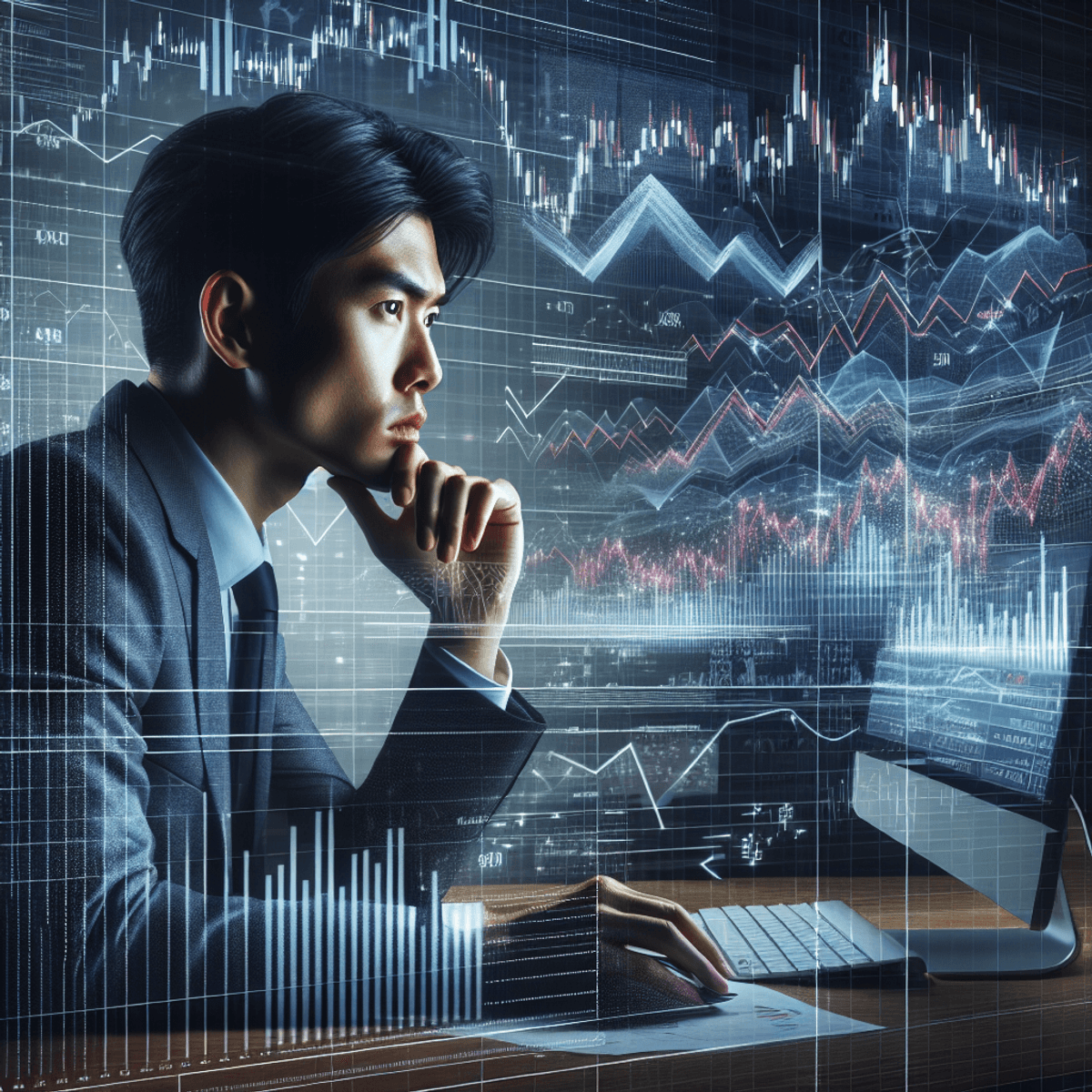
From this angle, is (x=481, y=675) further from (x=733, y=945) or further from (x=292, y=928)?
(x=733, y=945)

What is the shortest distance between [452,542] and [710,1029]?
3.09 feet

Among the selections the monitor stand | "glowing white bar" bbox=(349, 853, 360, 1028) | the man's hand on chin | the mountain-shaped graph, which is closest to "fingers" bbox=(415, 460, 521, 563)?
the man's hand on chin

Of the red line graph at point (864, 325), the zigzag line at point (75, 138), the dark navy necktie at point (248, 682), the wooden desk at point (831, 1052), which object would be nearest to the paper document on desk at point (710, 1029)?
the wooden desk at point (831, 1052)

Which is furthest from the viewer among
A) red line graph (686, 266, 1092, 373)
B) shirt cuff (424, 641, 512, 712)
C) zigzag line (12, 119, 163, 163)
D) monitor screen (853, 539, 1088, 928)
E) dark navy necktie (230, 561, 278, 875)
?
monitor screen (853, 539, 1088, 928)

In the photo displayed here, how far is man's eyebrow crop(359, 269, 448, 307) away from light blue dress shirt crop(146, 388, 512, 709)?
1.11 ft

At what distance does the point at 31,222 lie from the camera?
1.52m

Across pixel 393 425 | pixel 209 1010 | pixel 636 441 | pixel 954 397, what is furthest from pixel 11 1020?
pixel 954 397

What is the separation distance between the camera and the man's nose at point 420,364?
1.71 meters

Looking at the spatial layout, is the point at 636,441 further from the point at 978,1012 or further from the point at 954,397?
the point at 978,1012

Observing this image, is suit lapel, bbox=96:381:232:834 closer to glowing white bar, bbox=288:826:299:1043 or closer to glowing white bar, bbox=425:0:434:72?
glowing white bar, bbox=288:826:299:1043

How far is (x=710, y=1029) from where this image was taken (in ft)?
6.32

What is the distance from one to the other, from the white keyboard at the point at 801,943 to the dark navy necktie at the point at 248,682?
785mm

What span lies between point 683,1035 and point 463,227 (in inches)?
53.7

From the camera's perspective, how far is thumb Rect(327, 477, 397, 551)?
5.52 ft
